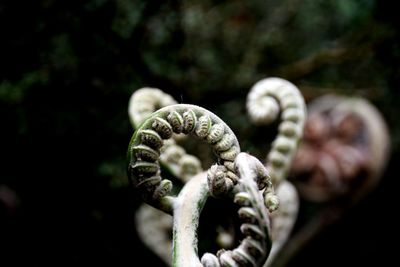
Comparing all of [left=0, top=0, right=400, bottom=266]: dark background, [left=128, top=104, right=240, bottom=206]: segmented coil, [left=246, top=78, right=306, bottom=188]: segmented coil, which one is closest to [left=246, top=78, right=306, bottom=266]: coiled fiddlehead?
[left=246, top=78, right=306, bottom=188]: segmented coil

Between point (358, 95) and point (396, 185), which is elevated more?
point (358, 95)

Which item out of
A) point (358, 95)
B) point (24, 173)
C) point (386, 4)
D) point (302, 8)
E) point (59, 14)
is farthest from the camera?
point (302, 8)

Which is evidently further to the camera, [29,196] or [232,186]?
[29,196]

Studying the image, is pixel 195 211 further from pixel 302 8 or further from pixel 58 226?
pixel 302 8

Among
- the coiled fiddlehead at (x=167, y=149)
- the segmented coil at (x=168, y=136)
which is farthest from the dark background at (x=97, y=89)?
the segmented coil at (x=168, y=136)

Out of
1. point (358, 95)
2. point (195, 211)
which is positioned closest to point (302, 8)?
point (358, 95)

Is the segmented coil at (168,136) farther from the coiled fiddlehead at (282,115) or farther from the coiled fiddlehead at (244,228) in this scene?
the coiled fiddlehead at (282,115)
